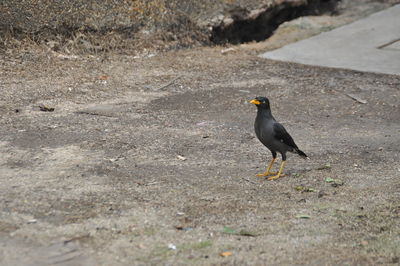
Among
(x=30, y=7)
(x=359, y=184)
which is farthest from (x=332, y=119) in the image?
(x=30, y=7)

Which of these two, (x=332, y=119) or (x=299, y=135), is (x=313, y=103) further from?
(x=299, y=135)

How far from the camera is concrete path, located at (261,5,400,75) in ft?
35.8

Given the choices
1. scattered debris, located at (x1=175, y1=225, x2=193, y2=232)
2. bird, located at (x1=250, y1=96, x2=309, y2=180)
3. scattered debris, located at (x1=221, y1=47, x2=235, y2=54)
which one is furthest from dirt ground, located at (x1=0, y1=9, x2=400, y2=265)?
scattered debris, located at (x1=221, y1=47, x2=235, y2=54)

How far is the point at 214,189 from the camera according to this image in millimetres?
5949

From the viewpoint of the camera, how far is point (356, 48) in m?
11.8

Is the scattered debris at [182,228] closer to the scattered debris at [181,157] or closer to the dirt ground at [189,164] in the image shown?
the dirt ground at [189,164]

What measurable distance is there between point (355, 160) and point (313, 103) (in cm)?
233

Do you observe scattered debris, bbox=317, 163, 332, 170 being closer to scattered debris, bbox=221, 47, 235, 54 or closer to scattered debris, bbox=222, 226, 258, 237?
scattered debris, bbox=222, 226, 258, 237

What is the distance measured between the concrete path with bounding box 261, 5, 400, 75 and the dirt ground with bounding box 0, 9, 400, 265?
0.41 meters

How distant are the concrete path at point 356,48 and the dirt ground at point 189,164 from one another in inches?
16.1

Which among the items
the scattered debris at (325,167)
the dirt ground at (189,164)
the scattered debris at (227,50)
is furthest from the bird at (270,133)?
the scattered debris at (227,50)

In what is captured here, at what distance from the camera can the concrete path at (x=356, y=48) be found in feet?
35.8

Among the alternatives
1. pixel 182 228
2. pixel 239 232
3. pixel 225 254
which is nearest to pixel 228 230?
pixel 239 232

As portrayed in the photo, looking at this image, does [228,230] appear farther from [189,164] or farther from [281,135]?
[189,164]
